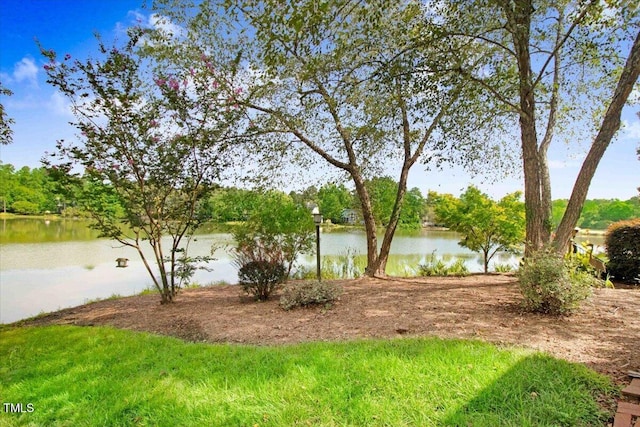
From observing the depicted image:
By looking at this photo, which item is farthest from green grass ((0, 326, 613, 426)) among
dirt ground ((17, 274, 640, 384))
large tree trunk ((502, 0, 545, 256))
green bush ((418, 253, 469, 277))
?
green bush ((418, 253, 469, 277))

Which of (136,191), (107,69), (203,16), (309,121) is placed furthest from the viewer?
(309,121)

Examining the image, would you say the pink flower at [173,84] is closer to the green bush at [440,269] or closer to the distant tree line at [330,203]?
the distant tree line at [330,203]

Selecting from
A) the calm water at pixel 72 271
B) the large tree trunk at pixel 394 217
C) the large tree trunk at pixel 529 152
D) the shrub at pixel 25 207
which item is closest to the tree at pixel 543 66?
the large tree trunk at pixel 529 152

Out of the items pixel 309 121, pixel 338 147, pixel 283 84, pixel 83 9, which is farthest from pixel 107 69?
pixel 338 147

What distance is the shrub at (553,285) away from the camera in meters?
4.08

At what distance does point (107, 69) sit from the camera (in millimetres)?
5461

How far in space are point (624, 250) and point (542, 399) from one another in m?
8.14

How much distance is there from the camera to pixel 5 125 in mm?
5398

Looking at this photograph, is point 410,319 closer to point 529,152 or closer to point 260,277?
point 260,277

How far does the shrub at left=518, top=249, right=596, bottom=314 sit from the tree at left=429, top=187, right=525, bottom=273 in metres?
4.78

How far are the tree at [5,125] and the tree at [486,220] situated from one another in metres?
9.11

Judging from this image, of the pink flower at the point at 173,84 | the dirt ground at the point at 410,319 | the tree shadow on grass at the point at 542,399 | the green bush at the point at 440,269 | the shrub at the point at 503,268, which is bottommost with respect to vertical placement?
the shrub at the point at 503,268

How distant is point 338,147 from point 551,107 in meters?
4.29

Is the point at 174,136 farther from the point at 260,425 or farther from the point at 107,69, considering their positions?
the point at 260,425
